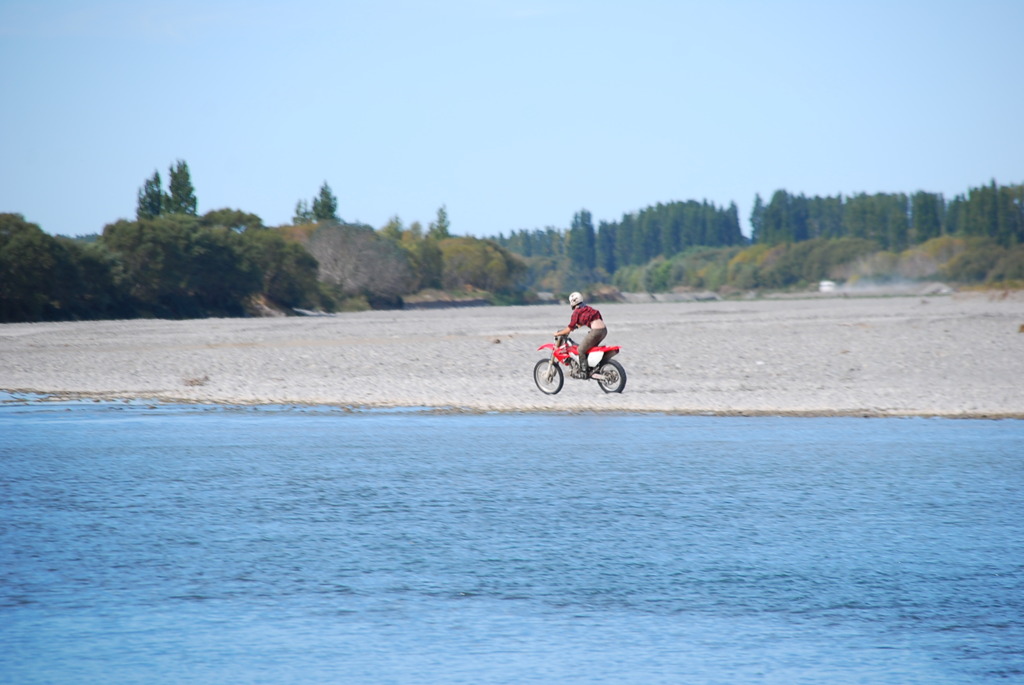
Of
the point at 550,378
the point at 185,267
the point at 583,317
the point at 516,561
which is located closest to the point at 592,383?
the point at 550,378

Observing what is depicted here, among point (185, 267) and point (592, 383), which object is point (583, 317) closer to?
point (592, 383)

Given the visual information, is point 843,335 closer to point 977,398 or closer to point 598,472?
point 977,398

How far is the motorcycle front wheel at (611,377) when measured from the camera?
19.1m

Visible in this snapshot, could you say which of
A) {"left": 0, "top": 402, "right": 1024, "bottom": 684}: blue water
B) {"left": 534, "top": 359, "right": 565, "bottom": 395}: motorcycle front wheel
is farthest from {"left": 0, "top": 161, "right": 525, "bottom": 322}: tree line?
{"left": 0, "top": 402, "right": 1024, "bottom": 684}: blue water

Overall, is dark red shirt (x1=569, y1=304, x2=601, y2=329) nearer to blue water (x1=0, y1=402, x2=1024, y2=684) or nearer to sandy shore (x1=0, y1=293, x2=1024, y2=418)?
sandy shore (x1=0, y1=293, x2=1024, y2=418)

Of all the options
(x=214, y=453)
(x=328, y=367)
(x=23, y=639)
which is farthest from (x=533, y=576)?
(x=328, y=367)

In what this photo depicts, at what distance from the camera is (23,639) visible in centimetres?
589

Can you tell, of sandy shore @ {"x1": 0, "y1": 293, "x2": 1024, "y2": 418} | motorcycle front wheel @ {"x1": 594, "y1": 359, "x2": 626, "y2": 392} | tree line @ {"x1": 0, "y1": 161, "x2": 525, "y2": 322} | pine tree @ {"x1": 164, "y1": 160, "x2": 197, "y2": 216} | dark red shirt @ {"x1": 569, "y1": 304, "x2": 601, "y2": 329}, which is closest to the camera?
sandy shore @ {"x1": 0, "y1": 293, "x2": 1024, "y2": 418}

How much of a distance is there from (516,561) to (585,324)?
35.6ft

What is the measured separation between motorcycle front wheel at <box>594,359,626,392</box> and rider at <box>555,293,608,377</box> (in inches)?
14.2

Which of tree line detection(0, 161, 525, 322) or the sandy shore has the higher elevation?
tree line detection(0, 161, 525, 322)

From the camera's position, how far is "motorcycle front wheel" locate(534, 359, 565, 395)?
1919 centimetres

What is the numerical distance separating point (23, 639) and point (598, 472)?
6.26 meters

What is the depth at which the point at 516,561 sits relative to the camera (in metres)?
7.60
